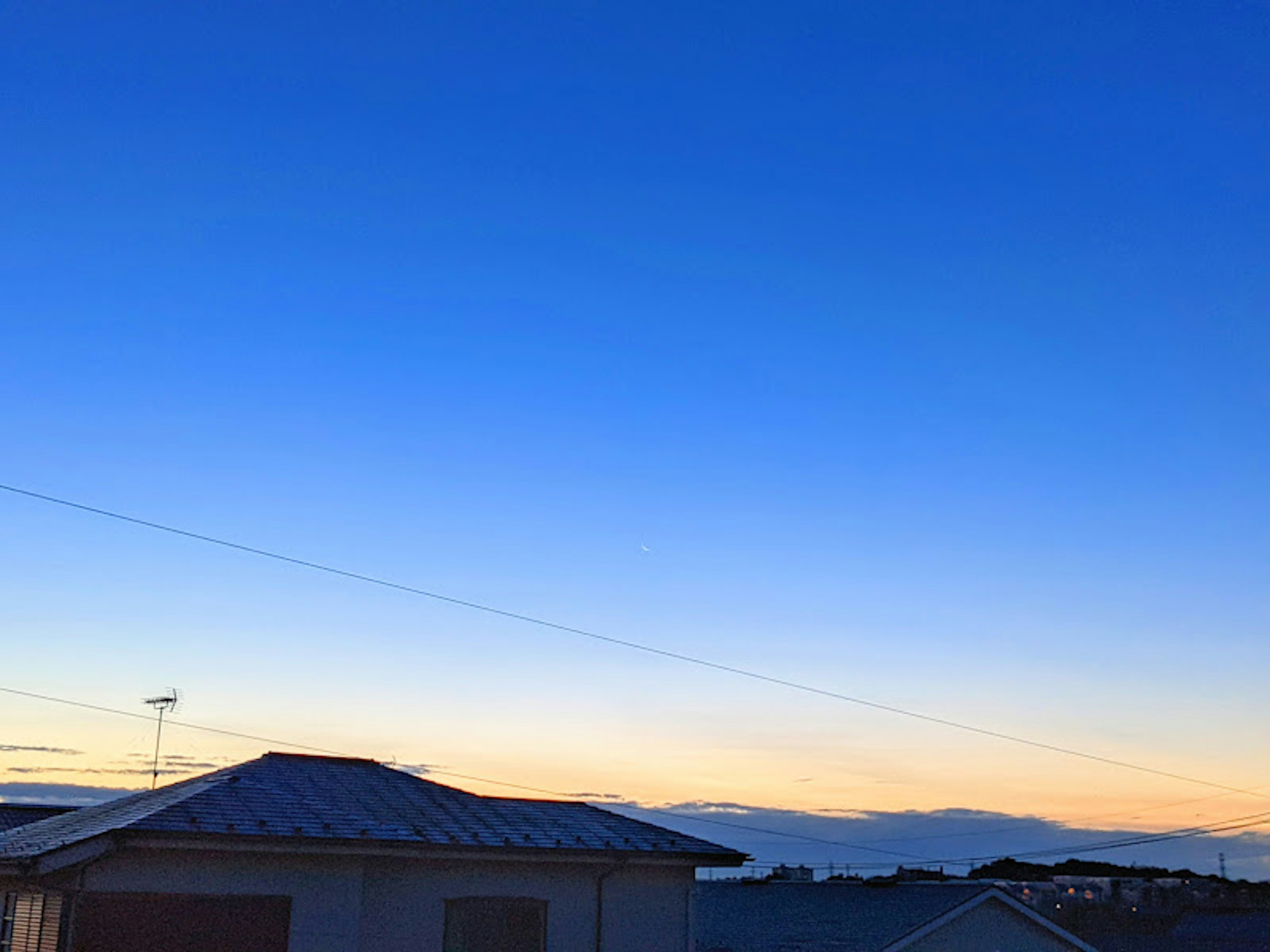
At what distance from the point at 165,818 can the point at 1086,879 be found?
98.8 meters

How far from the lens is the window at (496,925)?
19.3m

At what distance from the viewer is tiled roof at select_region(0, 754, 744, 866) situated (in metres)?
17.1

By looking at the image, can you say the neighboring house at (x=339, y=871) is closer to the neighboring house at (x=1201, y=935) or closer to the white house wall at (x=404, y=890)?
the white house wall at (x=404, y=890)

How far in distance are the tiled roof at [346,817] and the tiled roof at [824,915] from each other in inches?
181

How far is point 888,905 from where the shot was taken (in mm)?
28953

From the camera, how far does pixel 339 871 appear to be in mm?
17703

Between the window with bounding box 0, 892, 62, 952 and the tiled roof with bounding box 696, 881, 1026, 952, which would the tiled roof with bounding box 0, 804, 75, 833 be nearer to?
the window with bounding box 0, 892, 62, 952

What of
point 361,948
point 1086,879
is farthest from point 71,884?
point 1086,879

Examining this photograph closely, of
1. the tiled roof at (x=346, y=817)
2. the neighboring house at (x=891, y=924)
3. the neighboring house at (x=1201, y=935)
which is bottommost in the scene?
the neighboring house at (x=1201, y=935)

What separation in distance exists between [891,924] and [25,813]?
853 inches

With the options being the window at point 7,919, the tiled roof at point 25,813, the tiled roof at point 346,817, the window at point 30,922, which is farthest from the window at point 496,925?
the tiled roof at point 25,813

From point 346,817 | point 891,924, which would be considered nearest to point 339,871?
point 346,817

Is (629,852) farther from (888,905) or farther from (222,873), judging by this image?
(888,905)

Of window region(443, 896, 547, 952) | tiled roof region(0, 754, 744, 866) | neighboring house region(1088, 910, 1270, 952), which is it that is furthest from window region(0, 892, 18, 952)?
neighboring house region(1088, 910, 1270, 952)
